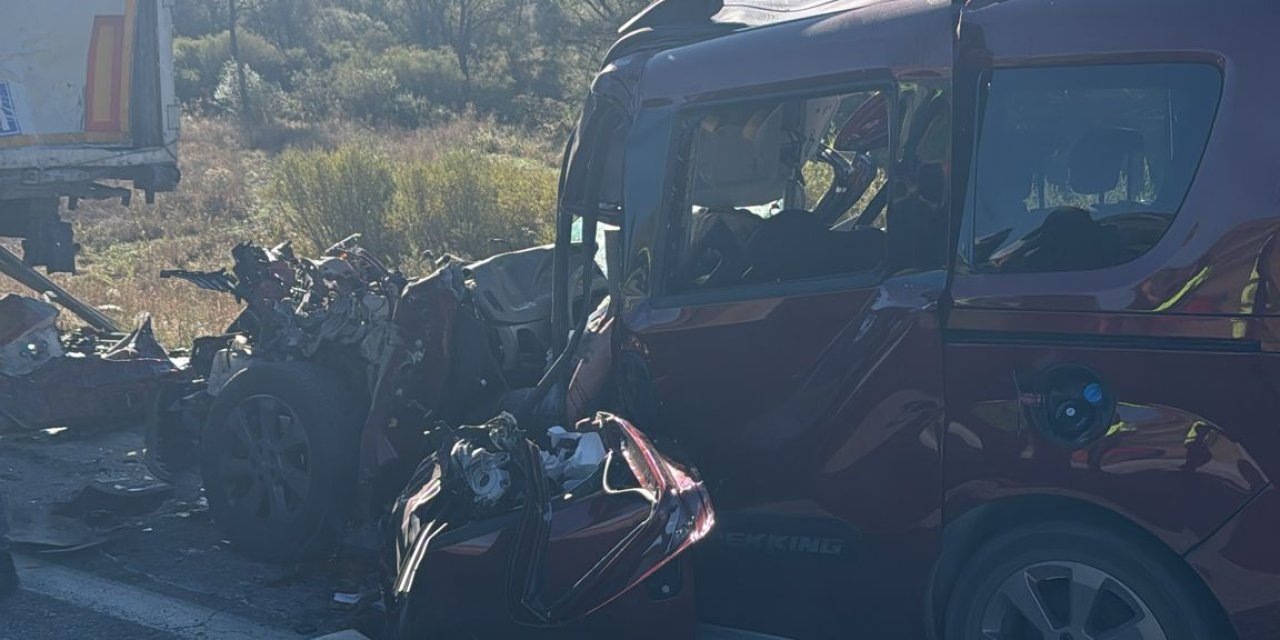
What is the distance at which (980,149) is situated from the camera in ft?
12.3

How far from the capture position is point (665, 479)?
12.6ft

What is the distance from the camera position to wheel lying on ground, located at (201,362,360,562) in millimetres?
5309

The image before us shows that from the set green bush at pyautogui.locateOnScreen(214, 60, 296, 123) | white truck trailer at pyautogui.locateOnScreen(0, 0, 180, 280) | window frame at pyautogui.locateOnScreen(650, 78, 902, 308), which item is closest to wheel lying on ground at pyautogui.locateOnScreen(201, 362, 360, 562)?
window frame at pyautogui.locateOnScreen(650, 78, 902, 308)

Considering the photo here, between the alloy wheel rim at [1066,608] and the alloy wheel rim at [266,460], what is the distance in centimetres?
292

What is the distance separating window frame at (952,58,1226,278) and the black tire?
722 mm

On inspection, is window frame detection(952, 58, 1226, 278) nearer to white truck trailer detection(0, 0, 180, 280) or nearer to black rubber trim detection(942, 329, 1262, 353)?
black rubber trim detection(942, 329, 1262, 353)

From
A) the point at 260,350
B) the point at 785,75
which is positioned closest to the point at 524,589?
the point at 785,75

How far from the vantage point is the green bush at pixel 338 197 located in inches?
620

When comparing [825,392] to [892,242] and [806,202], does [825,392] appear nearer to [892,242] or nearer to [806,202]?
[892,242]

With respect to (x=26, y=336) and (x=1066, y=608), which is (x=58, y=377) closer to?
(x=26, y=336)

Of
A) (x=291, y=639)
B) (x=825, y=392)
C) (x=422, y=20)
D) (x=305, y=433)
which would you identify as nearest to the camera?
(x=825, y=392)

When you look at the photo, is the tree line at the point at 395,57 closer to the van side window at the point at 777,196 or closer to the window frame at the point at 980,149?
the van side window at the point at 777,196

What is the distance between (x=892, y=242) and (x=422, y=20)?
1867 inches

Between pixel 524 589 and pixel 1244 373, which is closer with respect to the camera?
pixel 1244 373
